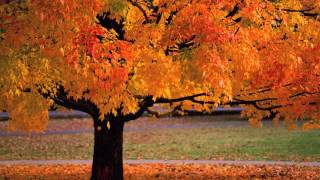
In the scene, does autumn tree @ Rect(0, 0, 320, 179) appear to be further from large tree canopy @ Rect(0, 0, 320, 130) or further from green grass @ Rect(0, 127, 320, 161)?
green grass @ Rect(0, 127, 320, 161)

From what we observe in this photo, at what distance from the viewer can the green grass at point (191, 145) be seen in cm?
2475

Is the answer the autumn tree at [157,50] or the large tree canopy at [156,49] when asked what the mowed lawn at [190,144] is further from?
the large tree canopy at [156,49]

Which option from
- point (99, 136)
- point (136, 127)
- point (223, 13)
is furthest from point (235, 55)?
point (136, 127)

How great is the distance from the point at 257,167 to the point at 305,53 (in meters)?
8.02

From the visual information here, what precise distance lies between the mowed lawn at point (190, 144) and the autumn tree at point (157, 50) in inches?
421

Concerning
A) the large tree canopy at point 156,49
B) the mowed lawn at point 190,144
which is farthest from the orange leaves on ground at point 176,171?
the large tree canopy at point 156,49

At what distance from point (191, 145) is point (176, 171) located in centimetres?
919

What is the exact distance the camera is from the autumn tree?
11.0 meters

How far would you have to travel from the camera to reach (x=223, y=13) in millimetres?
11891

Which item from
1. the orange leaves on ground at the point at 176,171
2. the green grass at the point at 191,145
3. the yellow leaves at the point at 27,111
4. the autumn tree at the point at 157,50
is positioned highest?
the autumn tree at the point at 157,50

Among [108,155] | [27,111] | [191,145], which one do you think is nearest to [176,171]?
[108,155]

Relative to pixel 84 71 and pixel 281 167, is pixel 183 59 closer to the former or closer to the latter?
pixel 84 71

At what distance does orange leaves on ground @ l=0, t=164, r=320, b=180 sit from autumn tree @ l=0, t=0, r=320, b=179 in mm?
4541

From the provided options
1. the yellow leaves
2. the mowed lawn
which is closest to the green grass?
the mowed lawn
